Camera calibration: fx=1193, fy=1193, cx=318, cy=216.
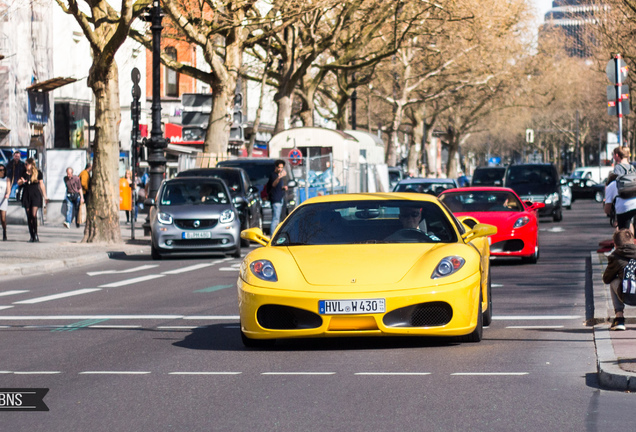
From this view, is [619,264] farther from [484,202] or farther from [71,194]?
[71,194]

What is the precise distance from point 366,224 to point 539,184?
28579 mm

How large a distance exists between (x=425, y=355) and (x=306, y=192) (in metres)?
26.0

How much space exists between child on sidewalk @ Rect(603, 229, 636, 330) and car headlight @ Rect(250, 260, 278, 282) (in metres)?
2.94

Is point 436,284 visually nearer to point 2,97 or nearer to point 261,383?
point 261,383

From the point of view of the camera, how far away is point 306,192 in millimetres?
35250

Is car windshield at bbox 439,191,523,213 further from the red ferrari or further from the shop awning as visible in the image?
the shop awning

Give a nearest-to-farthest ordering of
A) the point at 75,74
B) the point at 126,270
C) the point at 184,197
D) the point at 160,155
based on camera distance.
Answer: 1. the point at 126,270
2. the point at 184,197
3. the point at 160,155
4. the point at 75,74

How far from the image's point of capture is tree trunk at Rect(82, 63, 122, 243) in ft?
86.7

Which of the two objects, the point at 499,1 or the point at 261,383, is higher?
the point at 499,1

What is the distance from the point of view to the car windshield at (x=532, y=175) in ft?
127

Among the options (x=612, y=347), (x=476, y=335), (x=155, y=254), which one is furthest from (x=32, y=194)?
(x=612, y=347)

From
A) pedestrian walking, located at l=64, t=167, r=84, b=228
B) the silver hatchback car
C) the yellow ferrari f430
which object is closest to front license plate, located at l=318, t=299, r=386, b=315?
the yellow ferrari f430

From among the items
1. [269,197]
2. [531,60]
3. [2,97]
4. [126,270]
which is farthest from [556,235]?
[531,60]

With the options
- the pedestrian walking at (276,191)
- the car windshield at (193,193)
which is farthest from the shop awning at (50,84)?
the car windshield at (193,193)
